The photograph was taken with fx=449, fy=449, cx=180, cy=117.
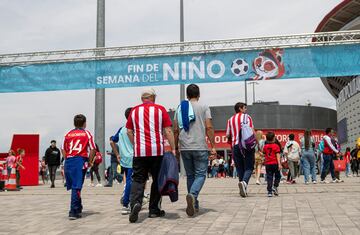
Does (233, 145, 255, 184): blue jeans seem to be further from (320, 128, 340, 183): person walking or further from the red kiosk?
the red kiosk

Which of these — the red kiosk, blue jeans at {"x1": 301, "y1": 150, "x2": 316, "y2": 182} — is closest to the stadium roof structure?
blue jeans at {"x1": 301, "y1": 150, "x2": 316, "y2": 182}

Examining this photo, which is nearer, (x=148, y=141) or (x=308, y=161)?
(x=148, y=141)

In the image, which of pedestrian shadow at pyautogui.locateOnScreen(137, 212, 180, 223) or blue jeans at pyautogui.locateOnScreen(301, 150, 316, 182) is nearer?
pedestrian shadow at pyautogui.locateOnScreen(137, 212, 180, 223)

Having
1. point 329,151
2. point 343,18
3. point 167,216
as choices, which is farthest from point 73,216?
point 343,18

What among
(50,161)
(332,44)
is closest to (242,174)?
(332,44)

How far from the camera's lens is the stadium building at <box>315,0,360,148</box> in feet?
119

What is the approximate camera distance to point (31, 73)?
1722 centimetres

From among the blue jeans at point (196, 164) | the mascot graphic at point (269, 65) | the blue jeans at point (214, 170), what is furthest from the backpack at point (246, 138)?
the blue jeans at point (214, 170)

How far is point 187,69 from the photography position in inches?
640

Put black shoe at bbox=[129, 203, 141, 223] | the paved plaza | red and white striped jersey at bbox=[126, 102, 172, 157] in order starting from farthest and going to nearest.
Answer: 1. red and white striped jersey at bbox=[126, 102, 172, 157]
2. black shoe at bbox=[129, 203, 141, 223]
3. the paved plaza

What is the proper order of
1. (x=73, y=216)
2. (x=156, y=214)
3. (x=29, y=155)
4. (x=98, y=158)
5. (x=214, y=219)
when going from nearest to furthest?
(x=214, y=219) < (x=156, y=214) < (x=73, y=216) < (x=98, y=158) < (x=29, y=155)

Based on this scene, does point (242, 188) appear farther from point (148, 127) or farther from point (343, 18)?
point (343, 18)

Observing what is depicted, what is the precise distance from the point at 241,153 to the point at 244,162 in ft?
0.60

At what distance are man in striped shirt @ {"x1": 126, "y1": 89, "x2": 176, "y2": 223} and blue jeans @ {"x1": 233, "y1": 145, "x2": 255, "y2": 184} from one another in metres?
2.96
